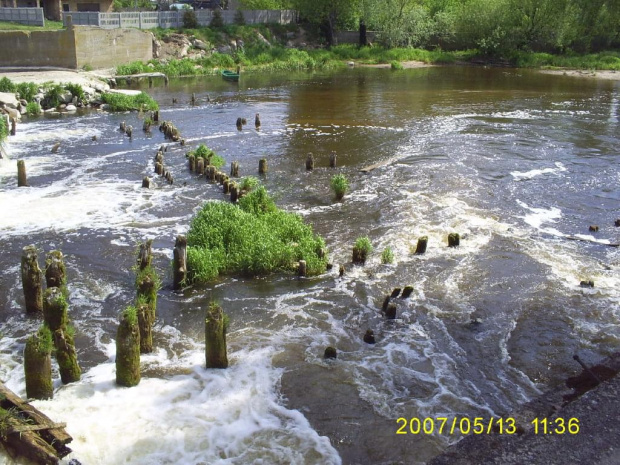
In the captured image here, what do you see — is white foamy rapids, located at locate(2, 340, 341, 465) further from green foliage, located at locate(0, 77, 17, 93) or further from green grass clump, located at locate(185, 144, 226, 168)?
green foliage, located at locate(0, 77, 17, 93)

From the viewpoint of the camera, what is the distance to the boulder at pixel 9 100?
111 feet

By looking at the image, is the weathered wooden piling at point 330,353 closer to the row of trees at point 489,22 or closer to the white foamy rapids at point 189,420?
the white foamy rapids at point 189,420

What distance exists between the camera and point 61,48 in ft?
154

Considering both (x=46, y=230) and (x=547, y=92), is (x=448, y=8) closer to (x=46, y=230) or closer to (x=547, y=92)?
(x=547, y=92)

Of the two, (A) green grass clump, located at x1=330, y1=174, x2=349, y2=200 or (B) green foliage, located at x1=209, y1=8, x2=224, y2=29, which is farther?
(B) green foliage, located at x1=209, y1=8, x2=224, y2=29

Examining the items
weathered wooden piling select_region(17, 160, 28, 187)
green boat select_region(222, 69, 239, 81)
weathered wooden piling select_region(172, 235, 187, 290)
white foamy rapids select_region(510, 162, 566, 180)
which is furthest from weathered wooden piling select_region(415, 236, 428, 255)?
green boat select_region(222, 69, 239, 81)

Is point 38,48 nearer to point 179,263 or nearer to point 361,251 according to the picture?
point 179,263

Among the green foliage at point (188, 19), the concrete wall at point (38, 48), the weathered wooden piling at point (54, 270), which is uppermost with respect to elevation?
the green foliage at point (188, 19)

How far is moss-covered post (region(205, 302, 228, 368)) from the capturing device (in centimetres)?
1070

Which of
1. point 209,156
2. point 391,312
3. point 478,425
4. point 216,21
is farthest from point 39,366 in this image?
point 216,21

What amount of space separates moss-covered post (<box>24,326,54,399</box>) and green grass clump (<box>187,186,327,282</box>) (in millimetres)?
5091

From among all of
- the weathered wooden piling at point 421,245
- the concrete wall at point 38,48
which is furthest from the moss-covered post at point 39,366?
the concrete wall at point 38,48

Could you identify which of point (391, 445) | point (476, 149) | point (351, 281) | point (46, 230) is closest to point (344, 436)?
point (391, 445)

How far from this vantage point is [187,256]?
14953 millimetres
